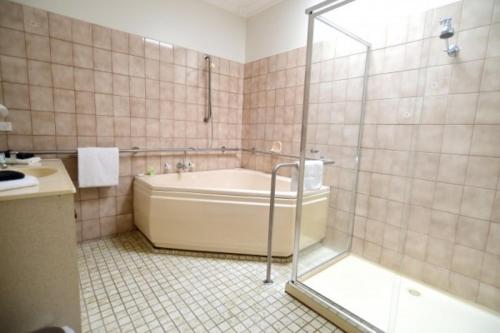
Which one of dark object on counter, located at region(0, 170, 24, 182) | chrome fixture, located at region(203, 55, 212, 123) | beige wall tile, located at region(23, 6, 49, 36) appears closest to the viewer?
dark object on counter, located at region(0, 170, 24, 182)

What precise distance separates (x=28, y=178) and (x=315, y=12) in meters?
1.84

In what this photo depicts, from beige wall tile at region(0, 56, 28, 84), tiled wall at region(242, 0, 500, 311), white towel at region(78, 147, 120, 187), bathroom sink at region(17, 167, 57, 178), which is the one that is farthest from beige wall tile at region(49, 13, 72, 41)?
tiled wall at region(242, 0, 500, 311)

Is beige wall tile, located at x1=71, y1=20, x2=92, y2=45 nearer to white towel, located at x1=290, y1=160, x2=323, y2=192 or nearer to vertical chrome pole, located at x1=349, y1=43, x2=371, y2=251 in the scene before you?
white towel, located at x1=290, y1=160, x2=323, y2=192

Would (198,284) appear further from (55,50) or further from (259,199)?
(55,50)

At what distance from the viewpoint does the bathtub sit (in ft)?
6.66

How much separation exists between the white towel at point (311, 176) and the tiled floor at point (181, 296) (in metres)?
0.72

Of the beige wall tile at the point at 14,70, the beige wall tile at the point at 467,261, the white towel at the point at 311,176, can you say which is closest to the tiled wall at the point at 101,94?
the beige wall tile at the point at 14,70

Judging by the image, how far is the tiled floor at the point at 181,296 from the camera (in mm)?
1388

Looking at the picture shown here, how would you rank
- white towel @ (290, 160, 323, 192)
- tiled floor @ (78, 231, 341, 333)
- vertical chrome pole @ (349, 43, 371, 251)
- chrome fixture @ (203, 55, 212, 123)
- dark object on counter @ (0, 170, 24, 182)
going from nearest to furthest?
dark object on counter @ (0, 170, 24, 182) → tiled floor @ (78, 231, 341, 333) → white towel @ (290, 160, 323, 192) → vertical chrome pole @ (349, 43, 371, 251) → chrome fixture @ (203, 55, 212, 123)

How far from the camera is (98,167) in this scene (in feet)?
7.22

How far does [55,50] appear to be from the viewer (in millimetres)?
2031

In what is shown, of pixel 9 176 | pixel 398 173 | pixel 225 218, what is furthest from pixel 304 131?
pixel 9 176

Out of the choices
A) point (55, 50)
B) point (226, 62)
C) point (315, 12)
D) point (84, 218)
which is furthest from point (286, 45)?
point (84, 218)

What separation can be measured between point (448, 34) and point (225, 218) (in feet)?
6.69
